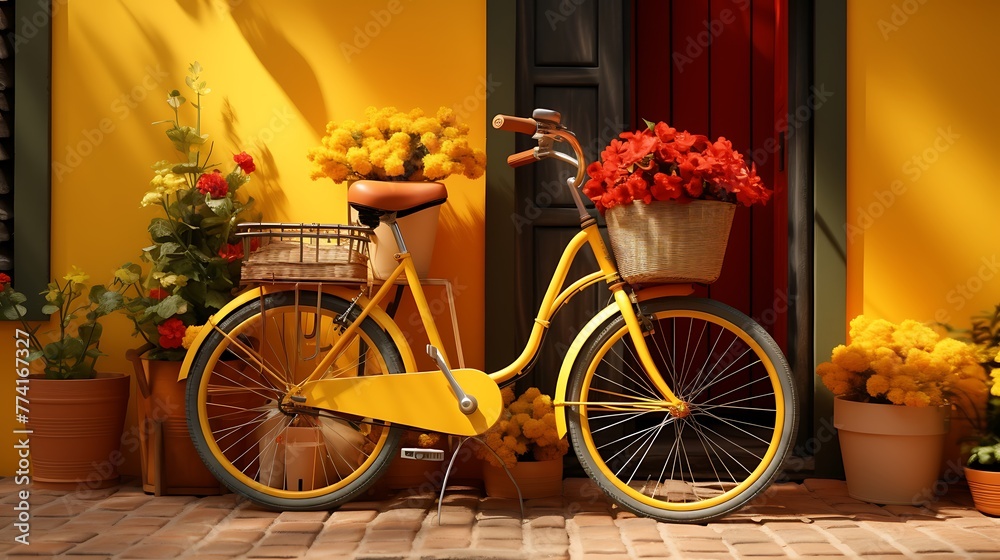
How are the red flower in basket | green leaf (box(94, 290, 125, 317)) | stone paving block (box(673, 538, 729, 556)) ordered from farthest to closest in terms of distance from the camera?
1. green leaf (box(94, 290, 125, 317))
2. the red flower in basket
3. stone paving block (box(673, 538, 729, 556))

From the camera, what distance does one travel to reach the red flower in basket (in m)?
3.32

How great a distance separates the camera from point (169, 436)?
12.6 ft

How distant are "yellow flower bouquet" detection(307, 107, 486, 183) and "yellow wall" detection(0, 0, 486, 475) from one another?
333 mm

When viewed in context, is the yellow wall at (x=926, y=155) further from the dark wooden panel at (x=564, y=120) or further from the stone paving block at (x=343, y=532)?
the stone paving block at (x=343, y=532)

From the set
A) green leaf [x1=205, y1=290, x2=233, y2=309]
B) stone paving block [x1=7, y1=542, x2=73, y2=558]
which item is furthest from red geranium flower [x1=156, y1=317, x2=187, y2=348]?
stone paving block [x1=7, y1=542, x2=73, y2=558]

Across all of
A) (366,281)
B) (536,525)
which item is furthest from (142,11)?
(536,525)

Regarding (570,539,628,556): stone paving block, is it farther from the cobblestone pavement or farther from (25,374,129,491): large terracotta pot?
(25,374,129,491): large terracotta pot

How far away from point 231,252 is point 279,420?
0.73 metres

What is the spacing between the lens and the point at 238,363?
388cm

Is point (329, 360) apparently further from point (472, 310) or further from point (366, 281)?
point (472, 310)

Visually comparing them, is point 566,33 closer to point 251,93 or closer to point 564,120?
point 564,120

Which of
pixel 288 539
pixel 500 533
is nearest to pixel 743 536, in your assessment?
pixel 500 533

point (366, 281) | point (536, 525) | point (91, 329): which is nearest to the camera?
point (536, 525)

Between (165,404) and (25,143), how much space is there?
1.32m
